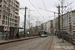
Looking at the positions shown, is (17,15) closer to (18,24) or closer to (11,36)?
(18,24)

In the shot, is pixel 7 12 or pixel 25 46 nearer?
pixel 25 46

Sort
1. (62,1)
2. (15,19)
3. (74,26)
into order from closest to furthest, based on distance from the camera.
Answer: (62,1), (74,26), (15,19)

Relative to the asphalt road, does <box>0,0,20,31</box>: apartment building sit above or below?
above

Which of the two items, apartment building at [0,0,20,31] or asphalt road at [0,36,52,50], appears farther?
apartment building at [0,0,20,31]

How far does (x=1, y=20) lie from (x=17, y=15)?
81.2 ft

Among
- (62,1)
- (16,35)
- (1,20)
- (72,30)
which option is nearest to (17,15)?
(1,20)

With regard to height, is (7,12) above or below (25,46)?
above

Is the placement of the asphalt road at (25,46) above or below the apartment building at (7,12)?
below

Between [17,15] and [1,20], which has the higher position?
[17,15]

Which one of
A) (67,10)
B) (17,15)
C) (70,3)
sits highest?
(17,15)

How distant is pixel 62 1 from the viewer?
18.7 metres

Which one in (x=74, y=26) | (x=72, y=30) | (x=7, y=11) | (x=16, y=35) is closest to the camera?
(x=7, y=11)

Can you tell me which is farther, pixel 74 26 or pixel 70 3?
pixel 74 26

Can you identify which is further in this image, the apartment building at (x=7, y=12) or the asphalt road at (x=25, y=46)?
the apartment building at (x=7, y=12)
